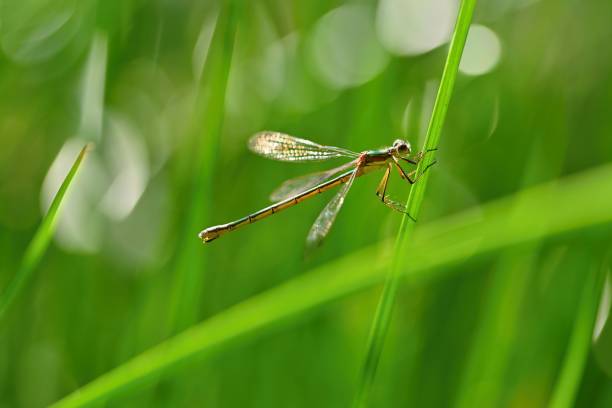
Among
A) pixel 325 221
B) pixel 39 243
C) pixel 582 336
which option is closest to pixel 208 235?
pixel 325 221

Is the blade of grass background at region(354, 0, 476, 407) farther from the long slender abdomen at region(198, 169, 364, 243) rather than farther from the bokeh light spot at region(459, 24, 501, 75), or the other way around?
the bokeh light spot at region(459, 24, 501, 75)

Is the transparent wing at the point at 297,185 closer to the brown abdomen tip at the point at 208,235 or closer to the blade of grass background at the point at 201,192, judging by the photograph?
the brown abdomen tip at the point at 208,235

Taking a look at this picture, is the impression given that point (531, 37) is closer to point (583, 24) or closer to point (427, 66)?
point (583, 24)

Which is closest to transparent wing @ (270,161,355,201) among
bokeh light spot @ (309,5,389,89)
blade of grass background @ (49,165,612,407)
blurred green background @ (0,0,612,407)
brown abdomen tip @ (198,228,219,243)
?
blurred green background @ (0,0,612,407)

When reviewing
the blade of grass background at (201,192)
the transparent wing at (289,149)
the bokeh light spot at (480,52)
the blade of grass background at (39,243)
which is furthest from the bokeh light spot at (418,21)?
the blade of grass background at (39,243)

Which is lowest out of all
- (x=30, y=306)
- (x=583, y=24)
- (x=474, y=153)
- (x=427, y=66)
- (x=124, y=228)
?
(x=30, y=306)

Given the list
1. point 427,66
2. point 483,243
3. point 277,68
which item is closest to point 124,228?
point 277,68

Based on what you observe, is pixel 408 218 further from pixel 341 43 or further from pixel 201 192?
pixel 341 43

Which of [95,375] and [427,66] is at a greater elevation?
[427,66]

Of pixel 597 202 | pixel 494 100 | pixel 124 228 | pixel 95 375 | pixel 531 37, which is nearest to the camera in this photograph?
pixel 597 202
